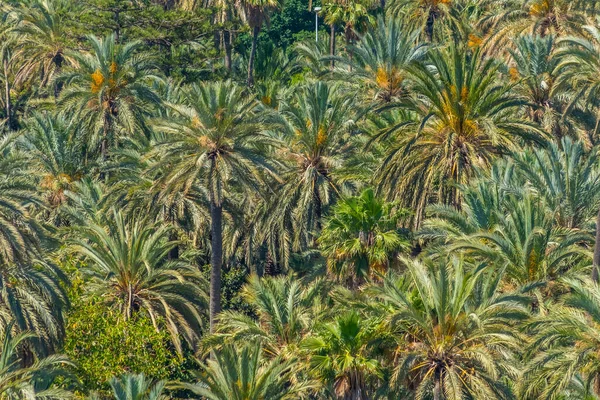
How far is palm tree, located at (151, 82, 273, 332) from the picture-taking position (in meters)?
37.4

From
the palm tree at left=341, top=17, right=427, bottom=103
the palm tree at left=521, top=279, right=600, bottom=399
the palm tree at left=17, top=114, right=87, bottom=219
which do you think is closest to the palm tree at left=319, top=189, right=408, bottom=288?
the palm tree at left=521, top=279, right=600, bottom=399

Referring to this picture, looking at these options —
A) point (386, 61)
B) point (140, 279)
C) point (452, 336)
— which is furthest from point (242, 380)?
point (386, 61)

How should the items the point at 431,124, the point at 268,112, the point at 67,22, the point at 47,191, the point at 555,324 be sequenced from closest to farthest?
the point at 555,324, the point at 431,124, the point at 268,112, the point at 47,191, the point at 67,22

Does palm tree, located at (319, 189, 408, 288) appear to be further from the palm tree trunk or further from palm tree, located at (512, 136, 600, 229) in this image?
the palm tree trunk

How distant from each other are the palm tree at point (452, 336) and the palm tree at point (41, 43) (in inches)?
1508

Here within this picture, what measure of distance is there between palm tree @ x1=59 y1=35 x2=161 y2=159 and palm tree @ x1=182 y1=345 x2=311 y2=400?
64.5 ft

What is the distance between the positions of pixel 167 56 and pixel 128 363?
110 ft

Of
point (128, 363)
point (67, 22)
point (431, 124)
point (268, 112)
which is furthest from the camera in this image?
point (67, 22)

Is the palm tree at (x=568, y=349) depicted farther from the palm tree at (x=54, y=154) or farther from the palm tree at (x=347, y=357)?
the palm tree at (x=54, y=154)

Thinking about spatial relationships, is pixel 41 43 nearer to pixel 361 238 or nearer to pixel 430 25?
pixel 430 25

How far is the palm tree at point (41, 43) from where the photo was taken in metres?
62.7

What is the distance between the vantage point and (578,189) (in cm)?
3678

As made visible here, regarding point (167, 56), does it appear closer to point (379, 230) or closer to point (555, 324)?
point (379, 230)

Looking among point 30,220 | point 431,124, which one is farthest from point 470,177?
point 30,220
